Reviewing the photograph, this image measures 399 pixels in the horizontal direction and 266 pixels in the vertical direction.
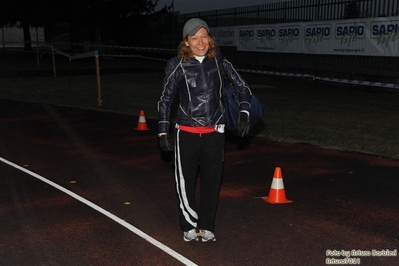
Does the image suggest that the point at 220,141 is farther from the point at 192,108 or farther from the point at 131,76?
the point at 131,76

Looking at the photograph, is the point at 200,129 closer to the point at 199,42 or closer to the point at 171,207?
the point at 199,42

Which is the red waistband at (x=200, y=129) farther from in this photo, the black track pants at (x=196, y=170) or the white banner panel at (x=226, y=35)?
the white banner panel at (x=226, y=35)

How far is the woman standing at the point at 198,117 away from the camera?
4758mm

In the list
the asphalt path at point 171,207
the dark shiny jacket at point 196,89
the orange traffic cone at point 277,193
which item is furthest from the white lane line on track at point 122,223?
the orange traffic cone at point 277,193

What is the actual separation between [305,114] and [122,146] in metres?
5.81

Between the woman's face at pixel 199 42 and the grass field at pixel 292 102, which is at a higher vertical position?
the woman's face at pixel 199 42

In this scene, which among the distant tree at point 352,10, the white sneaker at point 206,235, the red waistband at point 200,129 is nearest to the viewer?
the red waistband at point 200,129

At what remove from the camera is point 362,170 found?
7961 mm

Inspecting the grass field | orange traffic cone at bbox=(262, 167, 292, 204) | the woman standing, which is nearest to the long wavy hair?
the woman standing

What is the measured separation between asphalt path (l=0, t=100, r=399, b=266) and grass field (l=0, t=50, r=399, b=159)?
100cm

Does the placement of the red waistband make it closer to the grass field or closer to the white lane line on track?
the white lane line on track

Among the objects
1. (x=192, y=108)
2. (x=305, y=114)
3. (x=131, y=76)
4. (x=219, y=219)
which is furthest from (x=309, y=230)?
(x=131, y=76)

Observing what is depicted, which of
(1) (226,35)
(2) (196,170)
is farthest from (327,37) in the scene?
(2) (196,170)

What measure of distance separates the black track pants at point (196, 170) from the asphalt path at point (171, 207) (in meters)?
0.29
